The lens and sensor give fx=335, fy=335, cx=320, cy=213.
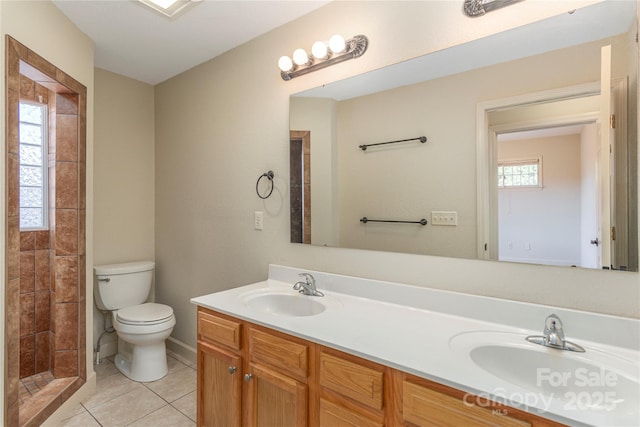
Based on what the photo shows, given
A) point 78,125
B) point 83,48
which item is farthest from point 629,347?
point 83,48

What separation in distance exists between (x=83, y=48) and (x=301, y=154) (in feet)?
5.14

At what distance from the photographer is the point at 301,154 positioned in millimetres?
1964

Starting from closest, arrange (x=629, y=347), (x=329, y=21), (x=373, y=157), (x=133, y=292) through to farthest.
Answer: (x=629, y=347) < (x=373, y=157) < (x=329, y=21) < (x=133, y=292)

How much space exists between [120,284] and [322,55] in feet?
7.31

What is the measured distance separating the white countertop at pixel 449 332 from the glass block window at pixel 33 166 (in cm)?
161

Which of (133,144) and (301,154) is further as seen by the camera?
(133,144)

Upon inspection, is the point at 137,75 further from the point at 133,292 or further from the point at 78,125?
the point at 133,292

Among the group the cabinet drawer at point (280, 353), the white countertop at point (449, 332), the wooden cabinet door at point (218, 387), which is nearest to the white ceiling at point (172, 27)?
the white countertop at point (449, 332)

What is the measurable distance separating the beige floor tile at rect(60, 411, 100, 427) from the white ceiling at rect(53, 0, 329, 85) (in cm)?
234

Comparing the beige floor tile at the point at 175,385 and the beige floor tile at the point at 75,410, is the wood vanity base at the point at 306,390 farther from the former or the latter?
the beige floor tile at the point at 75,410

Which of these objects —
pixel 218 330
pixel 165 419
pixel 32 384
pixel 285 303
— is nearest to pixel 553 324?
pixel 285 303

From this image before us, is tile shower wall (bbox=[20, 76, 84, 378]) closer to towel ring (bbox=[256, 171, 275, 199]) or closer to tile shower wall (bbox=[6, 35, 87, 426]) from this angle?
tile shower wall (bbox=[6, 35, 87, 426])

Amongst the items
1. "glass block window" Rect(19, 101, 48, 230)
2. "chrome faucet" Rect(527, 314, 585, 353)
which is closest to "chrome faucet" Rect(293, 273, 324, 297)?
"chrome faucet" Rect(527, 314, 585, 353)

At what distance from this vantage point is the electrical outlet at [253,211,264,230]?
7.13 feet
